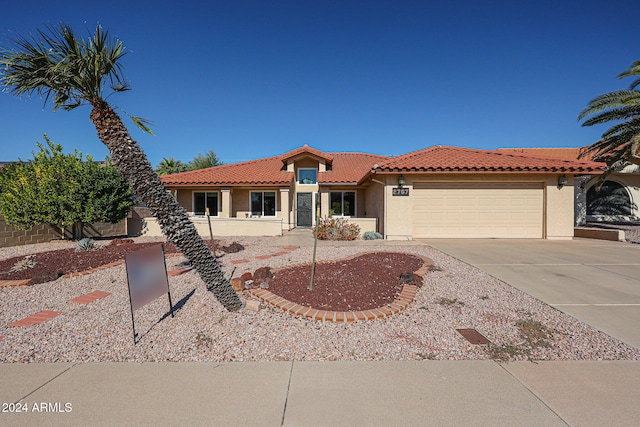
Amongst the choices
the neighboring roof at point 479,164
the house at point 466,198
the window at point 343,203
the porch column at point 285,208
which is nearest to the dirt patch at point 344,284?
the house at point 466,198

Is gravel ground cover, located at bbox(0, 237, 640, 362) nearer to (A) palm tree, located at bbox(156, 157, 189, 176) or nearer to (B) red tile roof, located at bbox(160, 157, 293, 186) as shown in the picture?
(B) red tile roof, located at bbox(160, 157, 293, 186)

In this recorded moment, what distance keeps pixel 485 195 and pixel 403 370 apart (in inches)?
438

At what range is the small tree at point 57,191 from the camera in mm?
9531

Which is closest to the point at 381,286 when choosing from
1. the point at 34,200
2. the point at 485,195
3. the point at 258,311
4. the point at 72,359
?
the point at 258,311

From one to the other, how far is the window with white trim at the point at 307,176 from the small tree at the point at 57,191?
31.3 ft

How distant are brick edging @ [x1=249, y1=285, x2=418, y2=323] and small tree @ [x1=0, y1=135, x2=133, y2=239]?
911 centimetres

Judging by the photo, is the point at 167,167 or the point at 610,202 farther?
the point at 167,167

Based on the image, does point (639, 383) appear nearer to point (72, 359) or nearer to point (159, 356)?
point (159, 356)

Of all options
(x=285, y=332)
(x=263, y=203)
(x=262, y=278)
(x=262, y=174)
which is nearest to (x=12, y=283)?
(x=262, y=278)

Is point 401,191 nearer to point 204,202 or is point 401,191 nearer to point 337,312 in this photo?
point 337,312

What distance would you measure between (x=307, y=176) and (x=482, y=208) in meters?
9.99

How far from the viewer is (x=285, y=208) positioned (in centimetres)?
1566

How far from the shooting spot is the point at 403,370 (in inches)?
103

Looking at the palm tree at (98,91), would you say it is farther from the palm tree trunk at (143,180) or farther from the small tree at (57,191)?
the small tree at (57,191)
